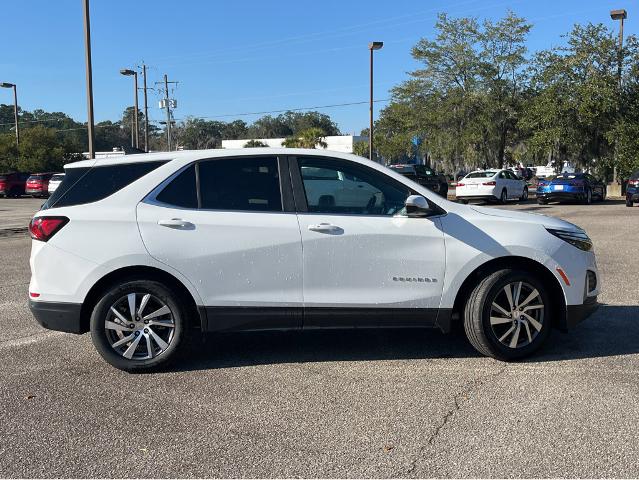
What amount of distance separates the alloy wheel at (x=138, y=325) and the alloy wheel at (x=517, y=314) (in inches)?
103

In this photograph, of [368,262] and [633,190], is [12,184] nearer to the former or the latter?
[633,190]

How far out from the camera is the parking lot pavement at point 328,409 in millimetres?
3410

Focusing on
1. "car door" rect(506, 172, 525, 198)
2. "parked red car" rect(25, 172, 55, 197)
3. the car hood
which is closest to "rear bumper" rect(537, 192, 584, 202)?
"car door" rect(506, 172, 525, 198)

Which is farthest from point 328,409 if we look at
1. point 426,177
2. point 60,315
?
point 426,177

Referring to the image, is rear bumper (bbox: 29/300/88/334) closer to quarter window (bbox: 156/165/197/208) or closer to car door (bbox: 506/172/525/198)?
quarter window (bbox: 156/165/197/208)

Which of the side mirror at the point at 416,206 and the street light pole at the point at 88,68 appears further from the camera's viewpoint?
the street light pole at the point at 88,68

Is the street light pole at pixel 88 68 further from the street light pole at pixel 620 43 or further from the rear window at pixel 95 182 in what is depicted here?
the street light pole at pixel 620 43

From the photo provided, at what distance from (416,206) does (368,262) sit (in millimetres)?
574

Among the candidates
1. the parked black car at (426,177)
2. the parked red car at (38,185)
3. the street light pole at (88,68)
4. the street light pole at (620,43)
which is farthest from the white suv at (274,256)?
the parked red car at (38,185)

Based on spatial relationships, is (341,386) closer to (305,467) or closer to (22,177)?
(305,467)

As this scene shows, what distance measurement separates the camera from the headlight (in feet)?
16.6

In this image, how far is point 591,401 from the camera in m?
4.21

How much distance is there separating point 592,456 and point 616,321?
3.33 metres

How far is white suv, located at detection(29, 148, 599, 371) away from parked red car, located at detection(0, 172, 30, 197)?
38.6m
